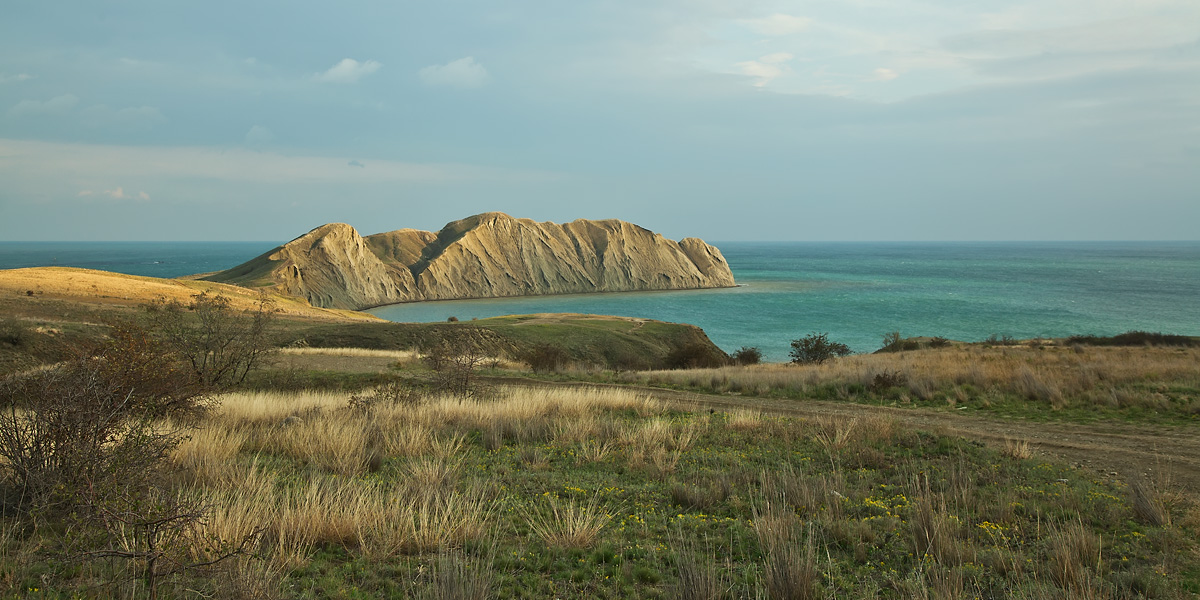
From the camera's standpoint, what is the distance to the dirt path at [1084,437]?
8383mm

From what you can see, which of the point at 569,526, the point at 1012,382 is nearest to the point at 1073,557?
the point at 569,526

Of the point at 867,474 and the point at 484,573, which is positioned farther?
the point at 867,474

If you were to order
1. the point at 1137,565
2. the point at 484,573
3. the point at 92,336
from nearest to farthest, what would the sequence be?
the point at 484,573, the point at 1137,565, the point at 92,336

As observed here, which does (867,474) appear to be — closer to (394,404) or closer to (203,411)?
(394,404)

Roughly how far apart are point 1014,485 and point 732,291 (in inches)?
4829

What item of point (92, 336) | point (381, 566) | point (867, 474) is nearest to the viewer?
point (381, 566)

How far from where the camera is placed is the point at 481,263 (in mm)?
128500

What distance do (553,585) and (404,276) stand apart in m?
121

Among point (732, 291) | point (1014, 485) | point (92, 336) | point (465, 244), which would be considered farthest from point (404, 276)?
point (1014, 485)

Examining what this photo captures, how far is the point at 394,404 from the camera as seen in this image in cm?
1230

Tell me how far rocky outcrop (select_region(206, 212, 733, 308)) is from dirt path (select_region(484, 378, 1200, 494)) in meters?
93.7

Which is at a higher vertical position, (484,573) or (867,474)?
(484,573)

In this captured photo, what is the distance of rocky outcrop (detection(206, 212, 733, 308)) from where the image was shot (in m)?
102

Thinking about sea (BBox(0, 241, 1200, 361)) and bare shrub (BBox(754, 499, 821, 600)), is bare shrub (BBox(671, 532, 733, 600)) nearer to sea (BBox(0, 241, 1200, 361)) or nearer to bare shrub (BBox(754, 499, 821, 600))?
bare shrub (BBox(754, 499, 821, 600))
